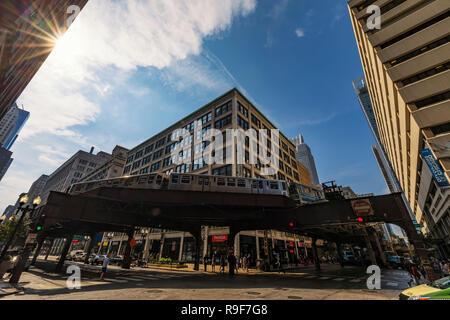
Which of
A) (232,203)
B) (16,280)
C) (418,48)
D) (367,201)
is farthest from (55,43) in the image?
(418,48)

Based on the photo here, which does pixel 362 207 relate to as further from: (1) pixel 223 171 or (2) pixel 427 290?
(1) pixel 223 171

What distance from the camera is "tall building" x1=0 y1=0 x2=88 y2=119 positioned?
1023 cm

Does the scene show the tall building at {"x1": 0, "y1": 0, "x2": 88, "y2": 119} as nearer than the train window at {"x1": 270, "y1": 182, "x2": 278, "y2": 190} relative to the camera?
Yes

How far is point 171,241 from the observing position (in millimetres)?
42406

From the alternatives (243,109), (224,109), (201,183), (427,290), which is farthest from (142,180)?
(243,109)

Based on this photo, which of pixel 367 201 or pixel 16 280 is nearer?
pixel 16 280

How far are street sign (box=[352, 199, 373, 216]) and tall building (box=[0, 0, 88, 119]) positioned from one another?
2574cm

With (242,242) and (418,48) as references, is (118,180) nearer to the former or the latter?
(242,242)

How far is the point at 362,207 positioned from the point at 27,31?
29.7 meters

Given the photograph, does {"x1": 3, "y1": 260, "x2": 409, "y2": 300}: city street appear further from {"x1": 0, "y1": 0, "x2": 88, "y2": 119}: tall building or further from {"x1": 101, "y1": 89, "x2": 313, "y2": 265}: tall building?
{"x1": 101, "y1": 89, "x2": 313, "y2": 265}: tall building

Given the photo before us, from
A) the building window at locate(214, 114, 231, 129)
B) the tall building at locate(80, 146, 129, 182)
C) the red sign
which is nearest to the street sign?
the red sign

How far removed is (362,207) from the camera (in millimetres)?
16734

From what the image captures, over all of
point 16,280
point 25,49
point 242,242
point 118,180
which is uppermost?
point 25,49
